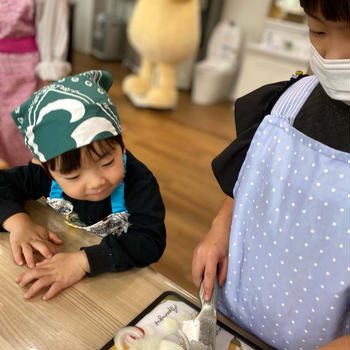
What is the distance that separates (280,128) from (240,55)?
354 cm

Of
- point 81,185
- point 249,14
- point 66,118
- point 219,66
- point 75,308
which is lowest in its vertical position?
point 219,66

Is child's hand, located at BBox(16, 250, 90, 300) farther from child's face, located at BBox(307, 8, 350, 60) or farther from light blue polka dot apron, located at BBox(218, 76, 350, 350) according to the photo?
child's face, located at BBox(307, 8, 350, 60)

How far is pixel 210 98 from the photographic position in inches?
145

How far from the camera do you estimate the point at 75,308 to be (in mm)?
571

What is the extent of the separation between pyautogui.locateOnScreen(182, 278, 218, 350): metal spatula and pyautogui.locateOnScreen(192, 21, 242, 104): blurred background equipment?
3.17 m

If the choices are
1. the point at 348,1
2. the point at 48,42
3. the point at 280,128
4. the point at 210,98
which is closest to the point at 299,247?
the point at 280,128

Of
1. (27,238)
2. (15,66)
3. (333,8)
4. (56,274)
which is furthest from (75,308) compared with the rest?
(15,66)

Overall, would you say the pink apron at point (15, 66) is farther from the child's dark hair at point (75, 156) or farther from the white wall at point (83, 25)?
the white wall at point (83, 25)

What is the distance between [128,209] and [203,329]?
0.33 metres

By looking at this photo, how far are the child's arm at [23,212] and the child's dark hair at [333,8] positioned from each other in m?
0.56

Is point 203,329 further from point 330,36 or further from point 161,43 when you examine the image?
point 161,43

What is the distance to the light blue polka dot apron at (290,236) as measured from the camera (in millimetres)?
485

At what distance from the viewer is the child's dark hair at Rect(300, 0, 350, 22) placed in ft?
1.45

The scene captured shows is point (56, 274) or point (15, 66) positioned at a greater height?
point (15, 66)
